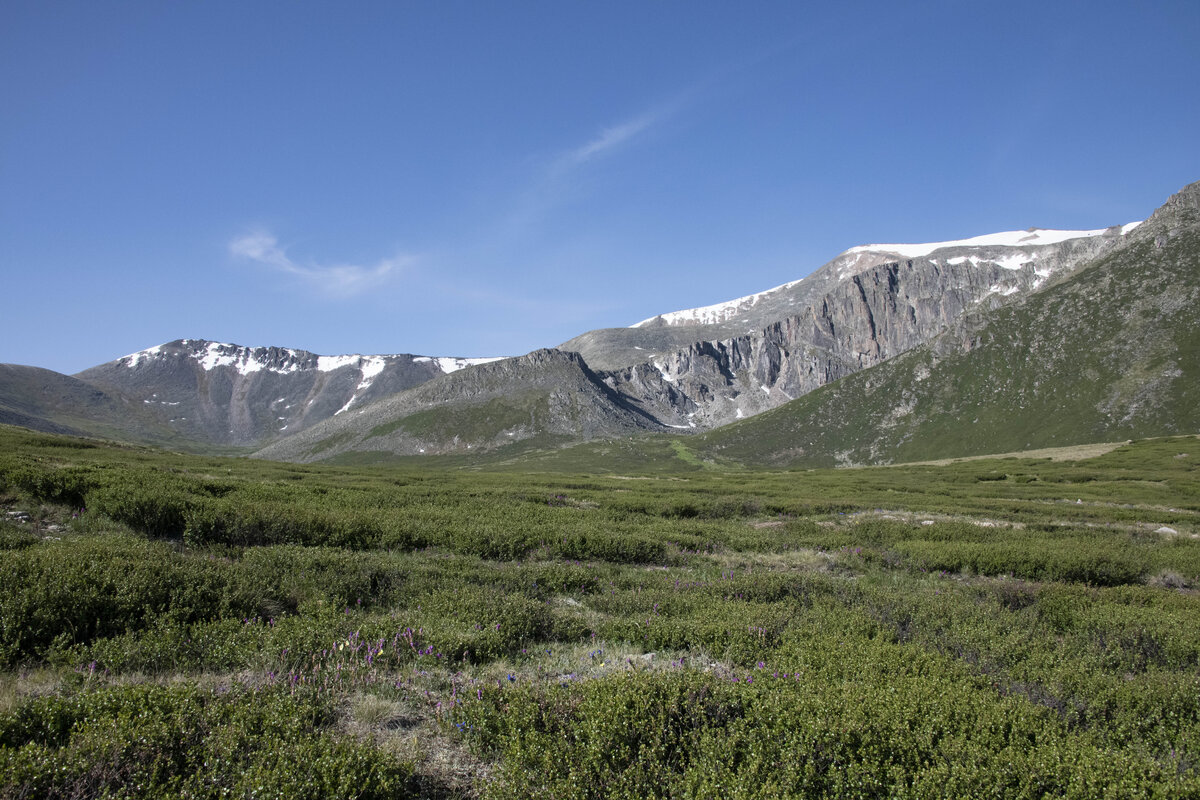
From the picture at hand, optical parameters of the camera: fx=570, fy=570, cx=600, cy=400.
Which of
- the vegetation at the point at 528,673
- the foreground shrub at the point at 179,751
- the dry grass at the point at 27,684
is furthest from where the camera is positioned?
the dry grass at the point at 27,684

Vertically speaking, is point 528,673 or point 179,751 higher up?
point 179,751

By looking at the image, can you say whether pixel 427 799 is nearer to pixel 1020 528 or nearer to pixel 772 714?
pixel 772 714

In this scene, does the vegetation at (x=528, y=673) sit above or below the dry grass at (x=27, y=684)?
below

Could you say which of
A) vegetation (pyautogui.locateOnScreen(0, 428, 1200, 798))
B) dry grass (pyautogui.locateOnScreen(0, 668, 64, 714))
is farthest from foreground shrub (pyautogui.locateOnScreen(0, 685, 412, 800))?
dry grass (pyautogui.locateOnScreen(0, 668, 64, 714))

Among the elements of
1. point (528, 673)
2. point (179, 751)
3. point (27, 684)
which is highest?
point (27, 684)

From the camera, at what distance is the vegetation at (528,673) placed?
15.5 ft

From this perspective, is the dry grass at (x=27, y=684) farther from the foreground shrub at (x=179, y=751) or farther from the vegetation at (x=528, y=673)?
the foreground shrub at (x=179, y=751)

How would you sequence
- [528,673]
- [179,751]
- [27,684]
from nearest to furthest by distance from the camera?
[179,751] < [27,684] < [528,673]

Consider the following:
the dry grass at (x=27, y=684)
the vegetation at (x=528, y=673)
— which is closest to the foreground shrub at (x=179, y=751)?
the vegetation at (x=528, y=673)

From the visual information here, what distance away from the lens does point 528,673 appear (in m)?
7.69

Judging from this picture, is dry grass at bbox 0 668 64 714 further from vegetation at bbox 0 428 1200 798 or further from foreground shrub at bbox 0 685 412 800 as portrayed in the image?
foreground shrub at bbox 0 685 412 800

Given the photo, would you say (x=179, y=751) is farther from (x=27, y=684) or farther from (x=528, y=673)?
(x=528, y=673)

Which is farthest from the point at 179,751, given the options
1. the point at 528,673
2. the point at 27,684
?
the point at 528,673

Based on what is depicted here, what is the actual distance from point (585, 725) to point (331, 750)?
7.30 ft
